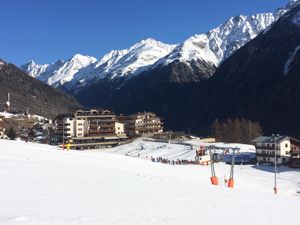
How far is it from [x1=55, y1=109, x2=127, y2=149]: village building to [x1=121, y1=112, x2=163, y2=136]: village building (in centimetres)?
441

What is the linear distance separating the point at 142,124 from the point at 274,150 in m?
71.5

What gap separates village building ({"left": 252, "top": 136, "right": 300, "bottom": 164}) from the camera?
243 ft

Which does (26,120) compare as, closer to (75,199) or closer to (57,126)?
(57,126)

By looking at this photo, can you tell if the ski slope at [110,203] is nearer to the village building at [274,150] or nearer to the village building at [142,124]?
the village building at [274,150]

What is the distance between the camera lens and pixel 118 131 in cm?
14100

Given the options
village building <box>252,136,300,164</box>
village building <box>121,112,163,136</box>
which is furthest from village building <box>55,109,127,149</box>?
village building <box>252,136,300,164</box>

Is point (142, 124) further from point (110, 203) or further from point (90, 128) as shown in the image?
point (110, 203)

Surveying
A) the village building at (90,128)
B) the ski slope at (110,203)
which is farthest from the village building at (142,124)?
the ski slope at (110,203)

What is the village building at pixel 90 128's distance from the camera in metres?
129

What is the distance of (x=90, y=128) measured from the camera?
132625mm

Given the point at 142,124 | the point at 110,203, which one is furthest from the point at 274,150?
the point at 142,124

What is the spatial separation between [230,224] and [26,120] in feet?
611

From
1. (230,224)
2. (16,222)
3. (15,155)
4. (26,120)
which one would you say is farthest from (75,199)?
(26,120)

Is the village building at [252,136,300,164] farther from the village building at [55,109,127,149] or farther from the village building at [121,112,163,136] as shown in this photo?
the village building at [121,112,163,136]
